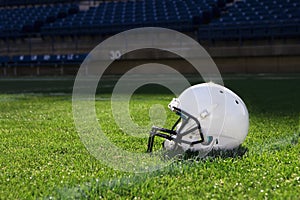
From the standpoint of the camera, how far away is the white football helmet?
2.45 metres

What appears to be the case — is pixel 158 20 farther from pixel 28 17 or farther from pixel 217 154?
pixel 217 154

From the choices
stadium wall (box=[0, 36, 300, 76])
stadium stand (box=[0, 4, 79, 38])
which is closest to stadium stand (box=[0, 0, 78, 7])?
stadium stand (box=[0, 4, 79, 38])

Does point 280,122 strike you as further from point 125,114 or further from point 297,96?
point 297,96

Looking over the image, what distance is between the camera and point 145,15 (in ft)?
51.3

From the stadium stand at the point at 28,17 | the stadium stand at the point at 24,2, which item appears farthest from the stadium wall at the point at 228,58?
A: the stadium stand at the point at 24,2

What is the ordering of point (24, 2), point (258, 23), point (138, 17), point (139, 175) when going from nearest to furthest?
1. point (139, 175)
2. point (258, 23)
3. point (138, 17)
4. point (24, 2)

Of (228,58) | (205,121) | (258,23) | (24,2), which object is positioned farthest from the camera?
(24,2)

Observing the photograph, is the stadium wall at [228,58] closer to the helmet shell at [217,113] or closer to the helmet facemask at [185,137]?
the helmet shell at [217,113]

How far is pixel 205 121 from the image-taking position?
2459mm

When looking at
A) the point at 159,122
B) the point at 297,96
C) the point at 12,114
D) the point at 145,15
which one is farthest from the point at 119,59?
the point at 159,122

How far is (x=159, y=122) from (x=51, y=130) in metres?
0.89

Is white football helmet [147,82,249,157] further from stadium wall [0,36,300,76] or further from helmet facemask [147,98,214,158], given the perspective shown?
stadium wall [0,36,300,76]

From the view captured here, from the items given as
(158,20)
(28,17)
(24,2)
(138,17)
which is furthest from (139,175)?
(24,2)

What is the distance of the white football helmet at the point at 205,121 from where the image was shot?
2447 millimetres
